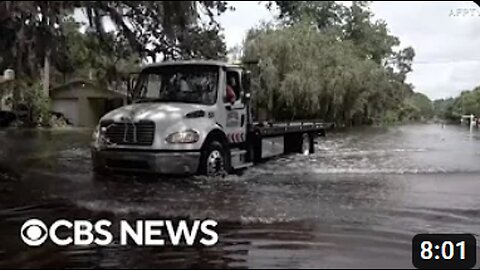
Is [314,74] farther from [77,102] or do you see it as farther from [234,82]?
[234,82]

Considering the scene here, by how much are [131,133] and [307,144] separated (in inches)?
331

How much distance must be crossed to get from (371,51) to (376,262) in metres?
33.0

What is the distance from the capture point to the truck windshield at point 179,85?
33.6 ft

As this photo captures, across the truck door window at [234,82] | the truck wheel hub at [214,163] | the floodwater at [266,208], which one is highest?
the truck door window at [234,82]

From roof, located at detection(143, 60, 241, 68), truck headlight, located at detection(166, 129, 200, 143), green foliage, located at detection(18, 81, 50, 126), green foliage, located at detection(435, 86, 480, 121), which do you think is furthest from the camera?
green foliage, located at detection(18, 81, 50, 126)

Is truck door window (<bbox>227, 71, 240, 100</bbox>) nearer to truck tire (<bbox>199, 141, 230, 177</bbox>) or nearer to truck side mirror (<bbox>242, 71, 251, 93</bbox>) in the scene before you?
truck side mirror (<bbox>242, 71, 251, 93</bbox>)

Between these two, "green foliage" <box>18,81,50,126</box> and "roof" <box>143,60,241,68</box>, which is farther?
"green foliage" <box>18,81,50,126</box>

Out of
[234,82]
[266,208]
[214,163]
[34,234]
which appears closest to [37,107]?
[234,82]

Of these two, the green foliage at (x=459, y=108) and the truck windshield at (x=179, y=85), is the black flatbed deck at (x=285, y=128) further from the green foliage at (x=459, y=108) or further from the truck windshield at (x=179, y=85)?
the green foliage at (x=459, y=108)

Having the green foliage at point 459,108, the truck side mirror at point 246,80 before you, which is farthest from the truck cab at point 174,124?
the green foliage at point 459,108

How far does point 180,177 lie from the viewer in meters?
10.1

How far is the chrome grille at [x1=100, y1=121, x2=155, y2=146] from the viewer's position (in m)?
9.80
